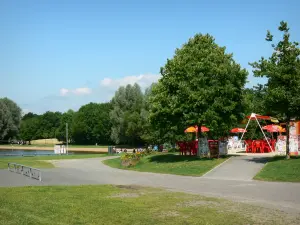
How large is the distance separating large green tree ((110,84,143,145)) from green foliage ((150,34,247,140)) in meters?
33.7

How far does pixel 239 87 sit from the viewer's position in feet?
93.9

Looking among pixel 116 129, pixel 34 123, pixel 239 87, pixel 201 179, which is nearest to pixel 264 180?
pixel 201 179

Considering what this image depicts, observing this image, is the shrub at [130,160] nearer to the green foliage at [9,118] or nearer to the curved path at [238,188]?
the curved path at [238,188]

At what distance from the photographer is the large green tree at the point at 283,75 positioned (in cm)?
2253

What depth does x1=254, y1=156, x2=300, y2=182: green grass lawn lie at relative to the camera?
18819 millimetres

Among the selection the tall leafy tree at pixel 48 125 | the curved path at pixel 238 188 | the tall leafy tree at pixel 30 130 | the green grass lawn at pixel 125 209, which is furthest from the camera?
the tall leafy tree at pixel 48 125

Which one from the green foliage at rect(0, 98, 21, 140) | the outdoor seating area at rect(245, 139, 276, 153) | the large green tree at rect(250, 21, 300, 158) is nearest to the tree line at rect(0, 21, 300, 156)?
the large green tree at rect(250, 21, 300, 158)

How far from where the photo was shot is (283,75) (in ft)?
74.8

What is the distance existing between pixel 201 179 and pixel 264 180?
128 inches

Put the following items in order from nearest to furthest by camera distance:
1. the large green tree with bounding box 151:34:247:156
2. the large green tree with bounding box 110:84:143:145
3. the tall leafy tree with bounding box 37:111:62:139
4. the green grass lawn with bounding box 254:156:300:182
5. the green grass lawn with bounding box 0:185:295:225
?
the green grass lawn with bounding box 0:185:295:225 < the green grass lawn with bounding box 254:156:300:182 < the large green tree with bounding box 151:34:247:156 < the large green tree with bounding box 110:84:143:145 < the tall leafy tree with bounding box 37:111:62:139

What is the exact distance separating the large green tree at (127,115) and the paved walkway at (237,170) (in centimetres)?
3830

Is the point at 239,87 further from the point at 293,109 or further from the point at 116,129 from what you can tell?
the point at 116,129

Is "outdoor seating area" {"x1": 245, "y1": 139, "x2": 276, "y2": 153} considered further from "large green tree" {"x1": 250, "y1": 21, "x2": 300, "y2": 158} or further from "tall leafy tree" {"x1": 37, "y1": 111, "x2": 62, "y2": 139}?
Result: "tall leafy tree" {"x1": 37, "y1": 111, "x2": 62, "y2": 139}

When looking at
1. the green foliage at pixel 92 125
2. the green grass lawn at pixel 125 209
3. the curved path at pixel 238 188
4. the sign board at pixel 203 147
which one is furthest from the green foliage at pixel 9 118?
the green grass lawn at pixel 125 209
